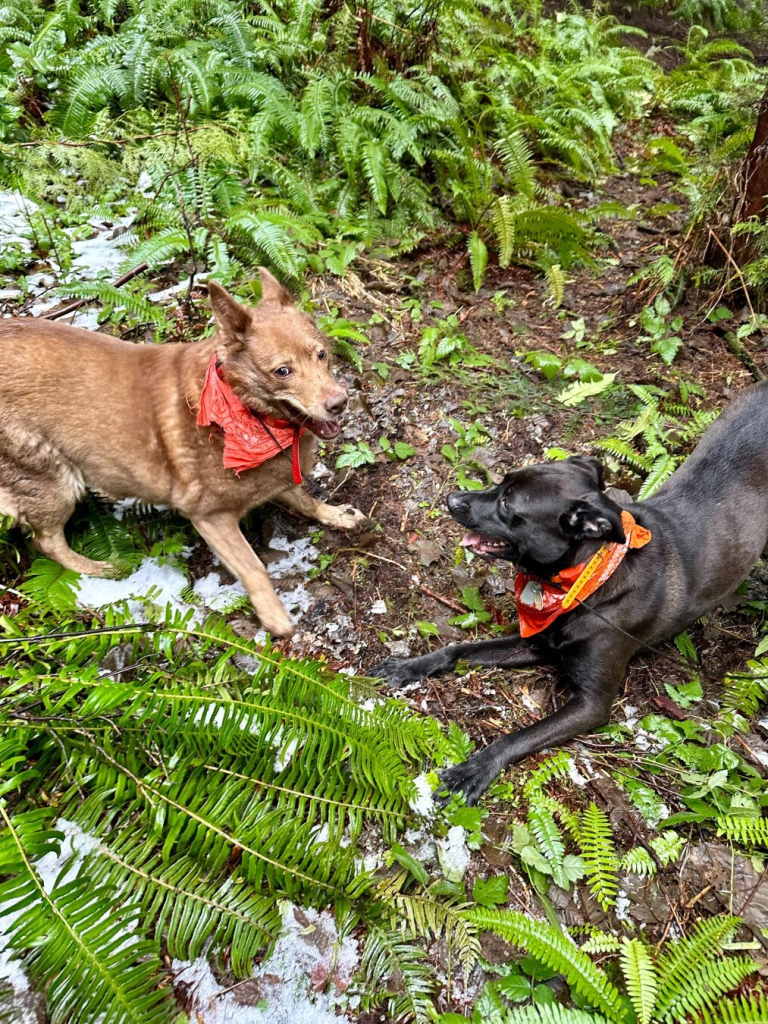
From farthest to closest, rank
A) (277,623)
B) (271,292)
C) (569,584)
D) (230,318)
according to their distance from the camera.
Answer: (271,292), (277,623), (230,318), (569,584)

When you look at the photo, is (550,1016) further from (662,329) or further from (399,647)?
(662,329)

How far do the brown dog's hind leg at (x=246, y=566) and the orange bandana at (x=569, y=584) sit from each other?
1670mm

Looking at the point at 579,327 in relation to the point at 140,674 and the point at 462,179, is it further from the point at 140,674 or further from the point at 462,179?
the point at 140,674

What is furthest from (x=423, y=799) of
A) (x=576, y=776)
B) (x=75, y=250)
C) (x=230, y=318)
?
(x=75, y=250)

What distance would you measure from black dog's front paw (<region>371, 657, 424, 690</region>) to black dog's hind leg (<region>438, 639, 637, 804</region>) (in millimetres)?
642

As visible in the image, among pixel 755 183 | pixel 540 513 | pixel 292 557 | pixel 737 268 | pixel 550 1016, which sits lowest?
pixel 292 557

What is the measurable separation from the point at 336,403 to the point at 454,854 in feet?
9.20

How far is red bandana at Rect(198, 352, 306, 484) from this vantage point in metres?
3.84

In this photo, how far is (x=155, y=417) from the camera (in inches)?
162

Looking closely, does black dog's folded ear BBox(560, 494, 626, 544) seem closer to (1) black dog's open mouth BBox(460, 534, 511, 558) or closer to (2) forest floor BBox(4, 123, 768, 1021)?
(1) black dog's open mouth BBox(460, 534, 511, 558)

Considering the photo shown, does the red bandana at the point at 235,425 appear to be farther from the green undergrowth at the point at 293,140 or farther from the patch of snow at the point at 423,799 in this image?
the patch of snow at the point at 423,799

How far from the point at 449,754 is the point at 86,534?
10.5ft

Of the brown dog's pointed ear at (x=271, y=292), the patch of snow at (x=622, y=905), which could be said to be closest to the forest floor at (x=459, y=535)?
the patch of snow at (x=622, y=905)

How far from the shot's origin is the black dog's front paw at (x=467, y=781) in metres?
3.26
